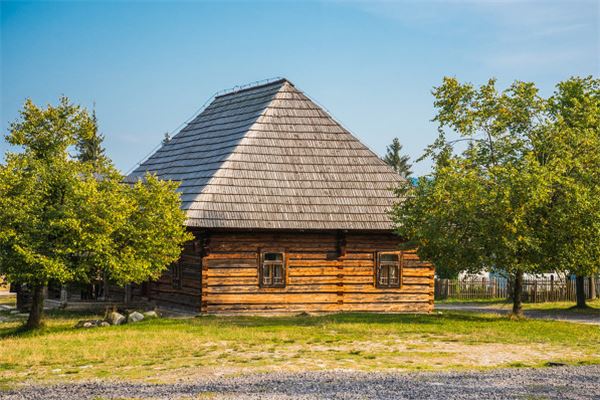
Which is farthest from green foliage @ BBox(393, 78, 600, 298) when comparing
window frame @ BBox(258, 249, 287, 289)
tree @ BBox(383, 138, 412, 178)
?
tree @ BBox(383, 138, 412, 178)

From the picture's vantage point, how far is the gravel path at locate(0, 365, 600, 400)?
1227 centimetres

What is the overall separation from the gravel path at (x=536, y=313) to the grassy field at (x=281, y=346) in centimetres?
398

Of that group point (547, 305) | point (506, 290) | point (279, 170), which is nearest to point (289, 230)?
point (279, 170)

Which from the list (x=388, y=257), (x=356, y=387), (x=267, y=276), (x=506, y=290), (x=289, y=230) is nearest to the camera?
(x=356, y=387)

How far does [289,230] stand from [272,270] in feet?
5.07

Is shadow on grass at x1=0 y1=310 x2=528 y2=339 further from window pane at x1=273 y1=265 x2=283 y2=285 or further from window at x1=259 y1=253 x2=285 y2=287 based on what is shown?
window pane at x1=273 y1=265 x2=283 y2=285

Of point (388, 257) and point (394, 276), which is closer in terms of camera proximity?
point (388, 257)

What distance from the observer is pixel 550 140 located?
944 inches

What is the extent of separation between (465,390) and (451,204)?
1066 cm

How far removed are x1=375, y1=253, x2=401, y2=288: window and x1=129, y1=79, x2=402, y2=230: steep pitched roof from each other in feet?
4.77

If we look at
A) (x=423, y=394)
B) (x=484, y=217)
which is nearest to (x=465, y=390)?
(x=423, y=394)

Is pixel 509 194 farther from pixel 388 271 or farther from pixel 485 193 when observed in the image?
pixel 388 271

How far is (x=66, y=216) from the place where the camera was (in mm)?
21484

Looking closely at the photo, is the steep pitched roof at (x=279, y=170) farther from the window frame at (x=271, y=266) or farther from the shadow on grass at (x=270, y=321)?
the shadow on grass at (x=270, y=321)
